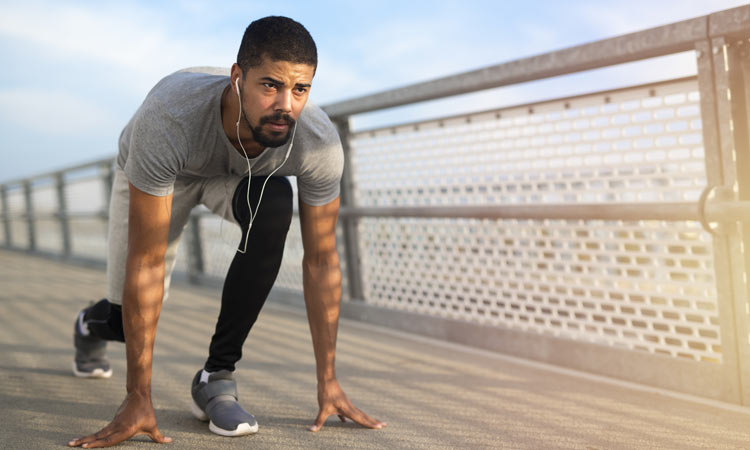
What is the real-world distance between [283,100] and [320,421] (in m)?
0.92

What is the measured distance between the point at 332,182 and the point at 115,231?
727mm

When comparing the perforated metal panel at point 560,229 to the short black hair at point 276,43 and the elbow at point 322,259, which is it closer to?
the elbow at point 322,259

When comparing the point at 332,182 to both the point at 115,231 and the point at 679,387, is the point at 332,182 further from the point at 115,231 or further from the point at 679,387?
the point at 679,387

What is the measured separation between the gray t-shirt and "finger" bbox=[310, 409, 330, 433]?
625mm

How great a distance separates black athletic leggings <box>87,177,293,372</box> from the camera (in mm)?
1953

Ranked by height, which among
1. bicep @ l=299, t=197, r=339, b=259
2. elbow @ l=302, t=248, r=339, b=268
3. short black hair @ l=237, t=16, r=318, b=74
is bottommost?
elbow @ l=302, t=248, r=339, b=268

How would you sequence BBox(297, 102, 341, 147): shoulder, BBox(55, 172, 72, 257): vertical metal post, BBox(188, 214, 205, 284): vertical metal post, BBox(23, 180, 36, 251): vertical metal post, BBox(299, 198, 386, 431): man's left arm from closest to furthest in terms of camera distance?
BBox(297, 102, 341, 147): shoulder → BBox(299, 198, 386, 431): man's left arm → BBox(188, 214, 205, 284): vertical metal post → BBox(55, 172, 72, 257): vertical metal post → BBox(23, 180, 36, 251): vertical metal post

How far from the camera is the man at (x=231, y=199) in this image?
1.73 m

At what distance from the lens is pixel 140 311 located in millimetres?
1803

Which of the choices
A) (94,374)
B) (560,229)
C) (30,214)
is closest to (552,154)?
(560,229)

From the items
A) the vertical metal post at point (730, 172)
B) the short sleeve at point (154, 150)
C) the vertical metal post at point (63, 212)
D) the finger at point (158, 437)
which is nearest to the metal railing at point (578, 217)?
the vertical metal post at point (730, 172)

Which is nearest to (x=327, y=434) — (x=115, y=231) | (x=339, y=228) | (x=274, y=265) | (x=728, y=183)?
(x=274, y=265)

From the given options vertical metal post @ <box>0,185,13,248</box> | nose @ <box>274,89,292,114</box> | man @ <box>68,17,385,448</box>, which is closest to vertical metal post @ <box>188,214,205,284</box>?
man @ <box>68,17,385,448</box>

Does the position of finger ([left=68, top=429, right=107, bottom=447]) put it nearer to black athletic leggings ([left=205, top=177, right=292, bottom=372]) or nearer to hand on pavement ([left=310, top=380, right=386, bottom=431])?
black athletic leggings ([left=205, top=177, right=292, bottom=372])
